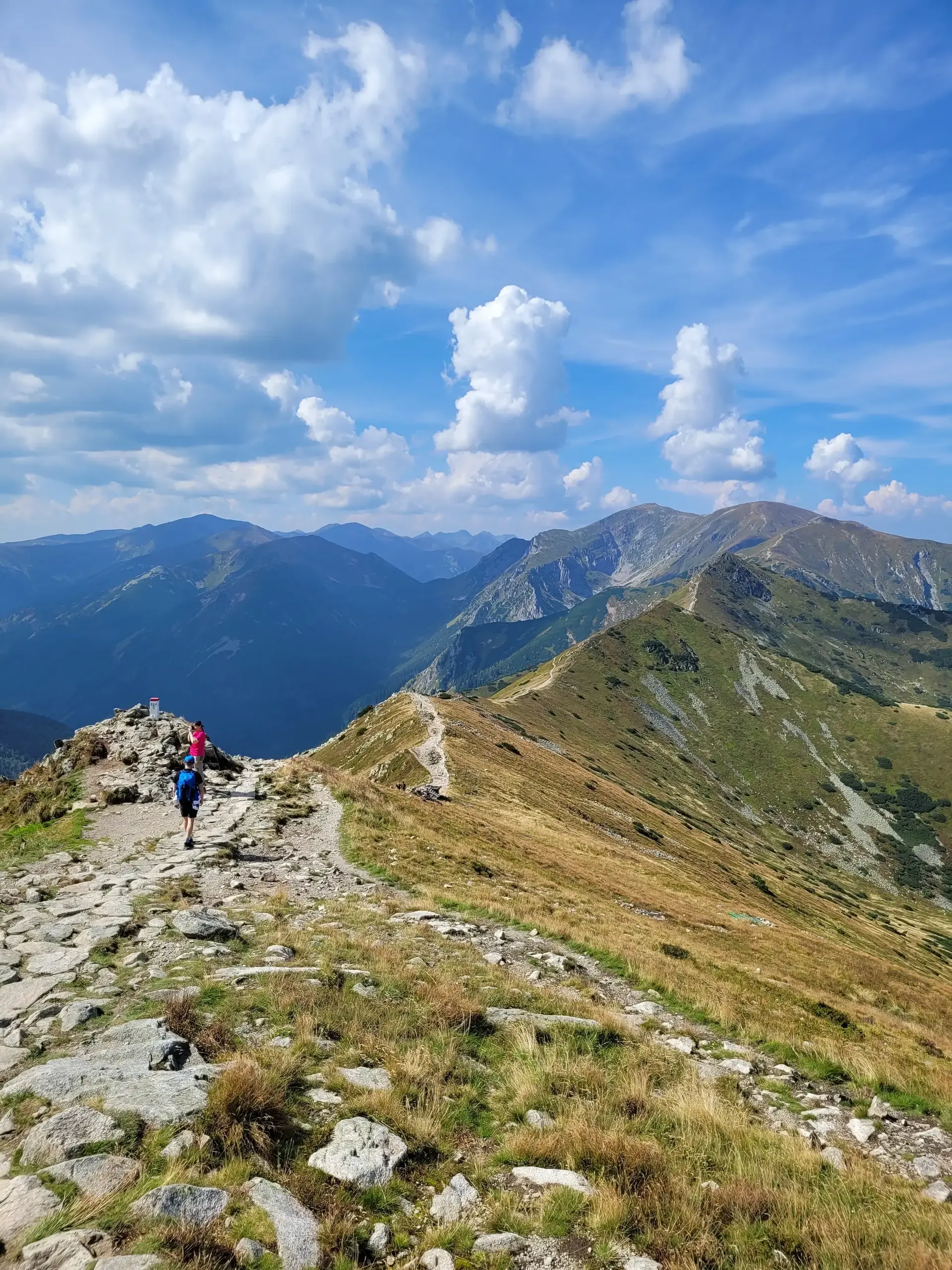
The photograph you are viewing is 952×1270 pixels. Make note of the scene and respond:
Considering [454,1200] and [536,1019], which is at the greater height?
[454,1200]

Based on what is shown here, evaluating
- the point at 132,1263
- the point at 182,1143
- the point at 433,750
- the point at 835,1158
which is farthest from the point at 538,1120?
the point at 433,750

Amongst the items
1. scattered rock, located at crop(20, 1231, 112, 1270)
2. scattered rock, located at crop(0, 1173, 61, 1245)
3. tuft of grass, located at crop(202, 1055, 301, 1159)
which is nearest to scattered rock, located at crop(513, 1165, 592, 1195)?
tuft of grass, located at crop(202, 1055, 301, 1159)

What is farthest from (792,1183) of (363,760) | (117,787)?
(363,760)

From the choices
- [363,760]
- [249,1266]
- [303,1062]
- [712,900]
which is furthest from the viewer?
[363,760]

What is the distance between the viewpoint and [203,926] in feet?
48.1

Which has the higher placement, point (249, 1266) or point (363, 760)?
point (249, 1266)

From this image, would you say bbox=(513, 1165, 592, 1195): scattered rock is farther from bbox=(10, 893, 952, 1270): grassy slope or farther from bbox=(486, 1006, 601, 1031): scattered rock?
bbox=(486, 1006, 601, 1031): scattered rock

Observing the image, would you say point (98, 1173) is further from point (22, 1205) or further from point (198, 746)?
point (198, 746)

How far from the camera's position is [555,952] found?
17.8 metres

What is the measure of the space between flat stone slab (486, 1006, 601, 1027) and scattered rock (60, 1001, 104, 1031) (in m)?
6.59

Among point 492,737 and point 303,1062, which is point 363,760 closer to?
point 492,737

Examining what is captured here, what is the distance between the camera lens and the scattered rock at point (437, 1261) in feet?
18.8

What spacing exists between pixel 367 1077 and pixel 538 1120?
7.91 feet

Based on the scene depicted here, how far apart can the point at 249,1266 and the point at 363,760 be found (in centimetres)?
7655
